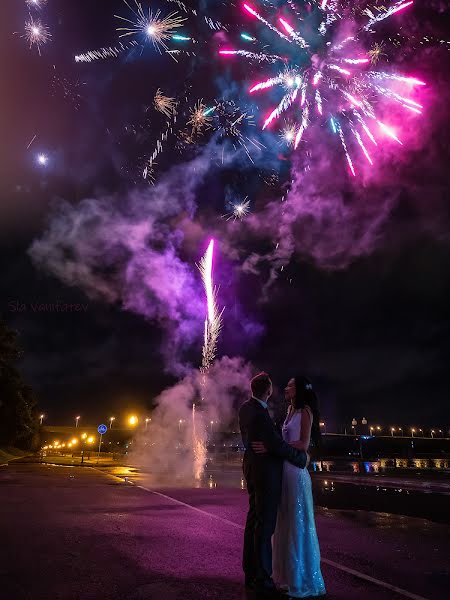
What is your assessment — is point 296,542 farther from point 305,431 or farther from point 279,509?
point 305,431

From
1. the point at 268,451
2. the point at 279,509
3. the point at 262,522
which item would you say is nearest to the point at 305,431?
the point at 268,451

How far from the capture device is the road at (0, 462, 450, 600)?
4754mm

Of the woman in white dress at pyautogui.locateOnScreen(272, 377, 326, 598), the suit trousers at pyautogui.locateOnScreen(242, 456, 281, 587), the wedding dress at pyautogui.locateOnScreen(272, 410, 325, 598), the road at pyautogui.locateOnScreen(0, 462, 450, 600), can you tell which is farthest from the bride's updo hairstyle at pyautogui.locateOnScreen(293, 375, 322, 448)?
the road at pyautogui.locateOnScreen(0, 462, 450, 600)

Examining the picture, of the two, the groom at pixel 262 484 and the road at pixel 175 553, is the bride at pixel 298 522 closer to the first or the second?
the groom at pixel 262 484

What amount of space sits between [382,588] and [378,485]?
1671 cm

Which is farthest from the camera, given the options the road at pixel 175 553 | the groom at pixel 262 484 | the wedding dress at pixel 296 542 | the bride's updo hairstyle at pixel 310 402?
the bride's updo hairstyle at pixel 310 402

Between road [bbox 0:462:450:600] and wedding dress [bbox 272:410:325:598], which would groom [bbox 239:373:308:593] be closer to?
wedding dress [bbox 272:410:325:598]

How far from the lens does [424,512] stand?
1141cm

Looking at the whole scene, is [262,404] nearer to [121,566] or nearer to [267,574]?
[267,574]

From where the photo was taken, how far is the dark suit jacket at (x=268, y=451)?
4645mm

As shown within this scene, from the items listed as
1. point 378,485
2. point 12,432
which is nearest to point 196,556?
point 378,485

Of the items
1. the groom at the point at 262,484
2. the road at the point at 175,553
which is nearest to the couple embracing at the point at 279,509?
the groom at the point at 262,484

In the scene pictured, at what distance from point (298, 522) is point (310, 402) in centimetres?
114

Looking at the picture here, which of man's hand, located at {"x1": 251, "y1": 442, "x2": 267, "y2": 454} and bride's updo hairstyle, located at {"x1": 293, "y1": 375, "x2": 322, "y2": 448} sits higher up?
bride's updo hairstyle, located at {"x1": 293, "y1": 375, "x2": 322, "y2": 448}
